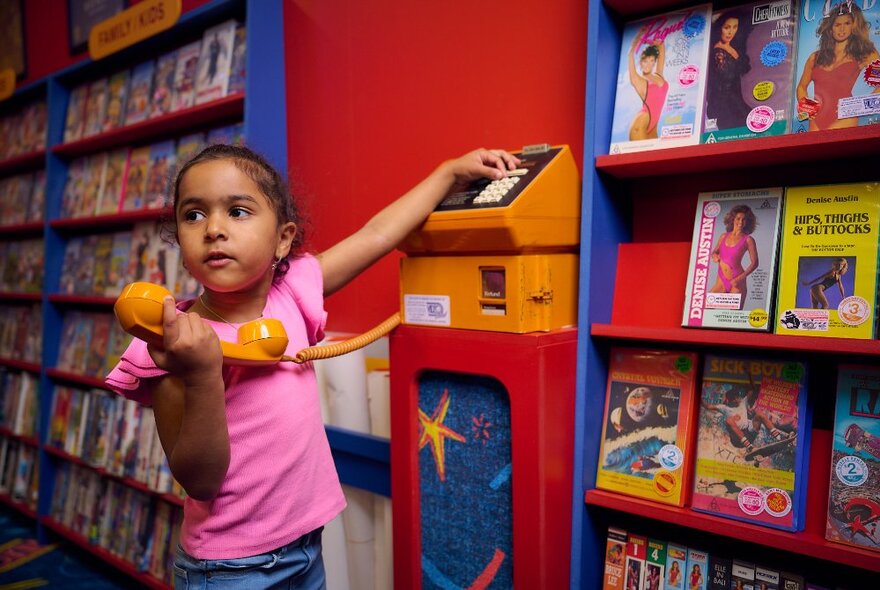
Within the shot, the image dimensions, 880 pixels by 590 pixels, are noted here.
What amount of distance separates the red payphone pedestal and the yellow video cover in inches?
18.3

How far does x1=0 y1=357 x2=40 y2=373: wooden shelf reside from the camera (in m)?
3.30

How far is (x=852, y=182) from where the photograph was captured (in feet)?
4.07

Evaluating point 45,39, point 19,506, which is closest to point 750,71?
point 45,39

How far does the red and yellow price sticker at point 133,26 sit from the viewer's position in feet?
7.86

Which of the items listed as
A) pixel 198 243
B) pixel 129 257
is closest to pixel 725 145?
pixel 198 243

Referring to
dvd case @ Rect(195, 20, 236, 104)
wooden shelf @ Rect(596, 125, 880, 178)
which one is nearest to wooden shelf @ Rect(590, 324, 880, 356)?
wooden shelf @ Rect(596, 125, 880, 178)

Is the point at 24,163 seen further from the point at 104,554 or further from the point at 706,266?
the point at 706,266

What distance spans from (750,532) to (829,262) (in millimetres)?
569

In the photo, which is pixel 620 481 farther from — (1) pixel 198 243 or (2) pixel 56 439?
(2) pixel 56 439

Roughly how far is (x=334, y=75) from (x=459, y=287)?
123 cm

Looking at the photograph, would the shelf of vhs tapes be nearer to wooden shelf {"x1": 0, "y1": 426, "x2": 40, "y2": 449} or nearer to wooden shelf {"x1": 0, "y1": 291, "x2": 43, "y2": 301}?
wooden shelf {"x1": 0, "y1": 291, "x2": 43, "y2": 301}

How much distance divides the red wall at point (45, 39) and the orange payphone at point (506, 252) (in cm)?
293

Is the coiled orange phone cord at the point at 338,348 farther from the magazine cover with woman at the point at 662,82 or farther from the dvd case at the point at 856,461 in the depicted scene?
the dvd case at the point at 856,461

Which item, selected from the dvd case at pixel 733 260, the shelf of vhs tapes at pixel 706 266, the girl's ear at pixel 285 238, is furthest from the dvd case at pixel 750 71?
the girl's ear at pixel 285 238
